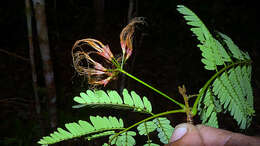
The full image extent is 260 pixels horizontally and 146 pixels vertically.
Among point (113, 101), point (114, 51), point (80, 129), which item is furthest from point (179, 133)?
point (114, 51)

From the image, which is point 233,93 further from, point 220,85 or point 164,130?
point 164,130

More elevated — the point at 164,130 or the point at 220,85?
the point at 220,85

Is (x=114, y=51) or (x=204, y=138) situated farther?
(x=114, y=51)

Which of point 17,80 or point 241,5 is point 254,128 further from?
point 241,5

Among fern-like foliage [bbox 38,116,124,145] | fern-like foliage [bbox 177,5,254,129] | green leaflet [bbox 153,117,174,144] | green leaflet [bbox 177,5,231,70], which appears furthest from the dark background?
green leaflet [bbox 177,5,231,70]

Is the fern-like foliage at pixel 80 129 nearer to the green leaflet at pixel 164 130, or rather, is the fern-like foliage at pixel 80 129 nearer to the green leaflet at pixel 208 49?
the green leaflet at pixel 164 130

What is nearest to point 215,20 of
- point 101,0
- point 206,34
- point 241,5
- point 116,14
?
point 241,5

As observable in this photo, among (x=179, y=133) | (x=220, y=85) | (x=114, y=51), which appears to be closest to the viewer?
(x=179, y=133)

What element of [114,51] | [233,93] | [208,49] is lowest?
[233,93]

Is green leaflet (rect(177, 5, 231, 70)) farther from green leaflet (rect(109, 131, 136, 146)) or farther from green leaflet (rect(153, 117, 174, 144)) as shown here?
green leaflet (rect(109, 131, 136, 146))
